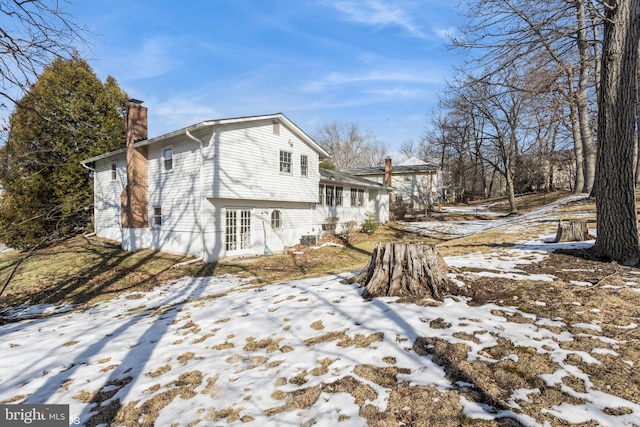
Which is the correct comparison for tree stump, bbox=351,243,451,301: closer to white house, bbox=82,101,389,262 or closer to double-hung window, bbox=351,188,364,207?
white house, bbox=82,101,389,262

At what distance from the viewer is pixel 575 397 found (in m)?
2.53

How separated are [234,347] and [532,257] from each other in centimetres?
672

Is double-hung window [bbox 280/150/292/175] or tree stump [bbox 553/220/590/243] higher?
double-hung window [bbox 280/150/292/175]

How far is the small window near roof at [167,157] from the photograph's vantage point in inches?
587

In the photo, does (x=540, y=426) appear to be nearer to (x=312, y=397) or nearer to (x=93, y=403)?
(x=312, y=397)

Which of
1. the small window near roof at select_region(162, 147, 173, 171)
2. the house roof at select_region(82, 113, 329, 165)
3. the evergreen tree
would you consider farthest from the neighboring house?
the evergreen tree

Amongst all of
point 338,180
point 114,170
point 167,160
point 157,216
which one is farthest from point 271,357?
point 114,170

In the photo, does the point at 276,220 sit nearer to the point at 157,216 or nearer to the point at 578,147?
the point at 157,216

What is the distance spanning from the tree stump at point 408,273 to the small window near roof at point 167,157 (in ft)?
41.9

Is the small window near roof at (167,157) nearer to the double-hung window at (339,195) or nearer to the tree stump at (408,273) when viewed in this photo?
the double-hung window at (339,195)

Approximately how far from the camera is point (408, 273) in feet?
17.5

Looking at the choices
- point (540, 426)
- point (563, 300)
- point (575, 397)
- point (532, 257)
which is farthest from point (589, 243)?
point (540, 426)

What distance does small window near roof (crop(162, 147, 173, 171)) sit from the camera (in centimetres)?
1491

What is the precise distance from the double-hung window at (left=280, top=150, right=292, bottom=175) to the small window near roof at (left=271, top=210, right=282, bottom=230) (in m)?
2.16
